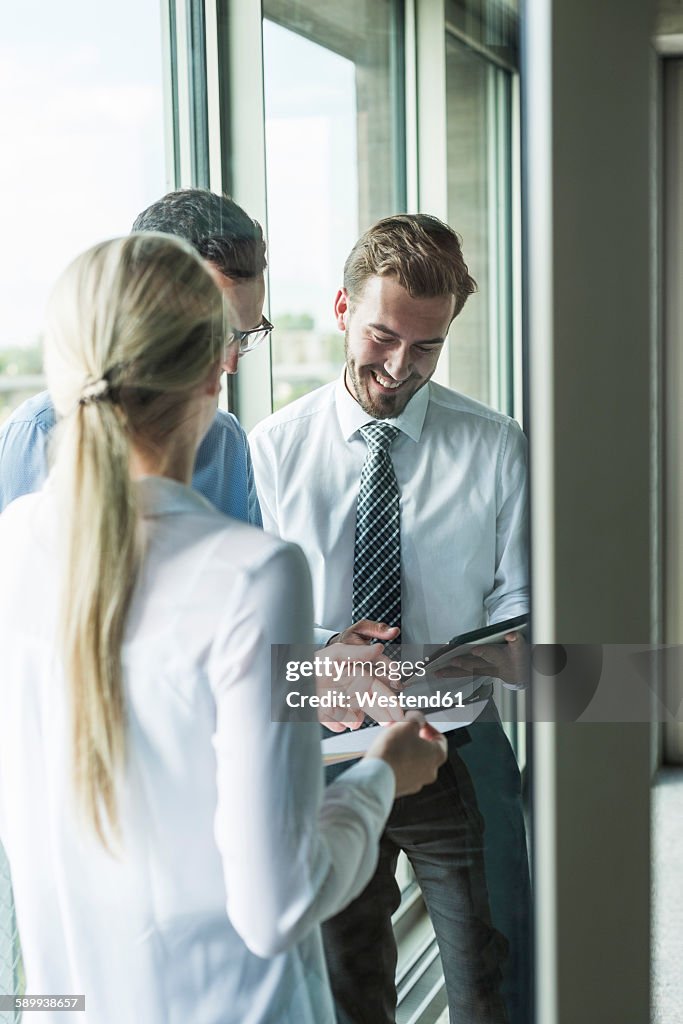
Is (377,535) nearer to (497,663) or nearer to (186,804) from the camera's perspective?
(497,663)

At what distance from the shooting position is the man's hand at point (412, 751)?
1021mm

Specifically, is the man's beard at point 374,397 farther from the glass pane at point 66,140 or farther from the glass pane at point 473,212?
the glass pane at point 66,140

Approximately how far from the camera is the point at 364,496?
106cm

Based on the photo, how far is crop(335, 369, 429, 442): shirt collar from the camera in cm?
A: 105

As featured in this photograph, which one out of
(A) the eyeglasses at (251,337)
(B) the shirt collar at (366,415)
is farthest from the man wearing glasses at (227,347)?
(B) the shirt collar at (366,415)

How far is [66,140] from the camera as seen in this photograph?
1.13 metres

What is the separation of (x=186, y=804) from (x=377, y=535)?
333 millimetres

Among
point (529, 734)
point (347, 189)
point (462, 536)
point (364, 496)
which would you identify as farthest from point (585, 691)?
point (347, 189)

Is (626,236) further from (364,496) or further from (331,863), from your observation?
(331,863)

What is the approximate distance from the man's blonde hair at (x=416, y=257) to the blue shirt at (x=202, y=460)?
200mm

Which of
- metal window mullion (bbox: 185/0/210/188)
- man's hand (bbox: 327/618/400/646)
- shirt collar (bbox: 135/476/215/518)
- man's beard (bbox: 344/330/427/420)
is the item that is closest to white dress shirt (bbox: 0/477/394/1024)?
shirt collar (bbox: 135/476/215/518)

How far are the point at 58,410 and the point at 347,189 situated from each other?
0.39 metres

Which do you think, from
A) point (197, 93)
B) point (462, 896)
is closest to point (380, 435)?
point (197, 93)

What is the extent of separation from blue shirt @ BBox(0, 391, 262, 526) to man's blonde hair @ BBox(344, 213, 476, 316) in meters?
0.20
